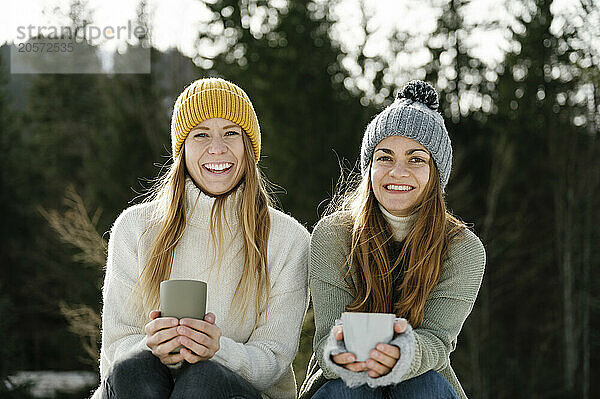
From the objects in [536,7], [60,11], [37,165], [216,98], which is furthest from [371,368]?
[37,165]

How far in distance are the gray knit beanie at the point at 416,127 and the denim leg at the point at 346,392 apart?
0.72 metres

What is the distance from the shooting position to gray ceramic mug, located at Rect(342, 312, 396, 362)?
2.07m

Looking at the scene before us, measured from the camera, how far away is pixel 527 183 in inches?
344

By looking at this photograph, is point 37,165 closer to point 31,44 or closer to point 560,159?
point 31,44

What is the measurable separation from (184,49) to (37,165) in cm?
301

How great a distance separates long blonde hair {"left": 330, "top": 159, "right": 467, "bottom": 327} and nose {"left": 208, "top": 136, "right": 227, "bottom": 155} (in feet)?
1.52

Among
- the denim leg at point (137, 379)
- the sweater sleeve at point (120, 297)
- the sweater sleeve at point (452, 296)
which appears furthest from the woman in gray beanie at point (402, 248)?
the sweater sleeve at point (120, 297)

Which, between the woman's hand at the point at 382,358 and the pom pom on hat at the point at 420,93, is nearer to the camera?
the woman's hand at the point at 382,358

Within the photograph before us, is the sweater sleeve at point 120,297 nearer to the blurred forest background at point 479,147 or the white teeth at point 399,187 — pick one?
the white teeth at point 399,187

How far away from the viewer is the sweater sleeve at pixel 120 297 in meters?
2.58

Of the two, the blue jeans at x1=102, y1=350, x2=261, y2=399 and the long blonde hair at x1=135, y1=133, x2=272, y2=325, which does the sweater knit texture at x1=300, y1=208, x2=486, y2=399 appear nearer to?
the long blonde hair at x1=135, y1=133, x2=272, y2=325

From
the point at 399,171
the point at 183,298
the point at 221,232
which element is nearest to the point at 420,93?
the point at 399,171

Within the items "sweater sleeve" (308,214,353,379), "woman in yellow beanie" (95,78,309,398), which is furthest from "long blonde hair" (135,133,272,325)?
"sweater sleeve" (308,214,353,379)

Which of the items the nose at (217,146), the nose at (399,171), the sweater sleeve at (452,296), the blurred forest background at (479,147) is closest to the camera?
the sweater sleeve at (452,296)
